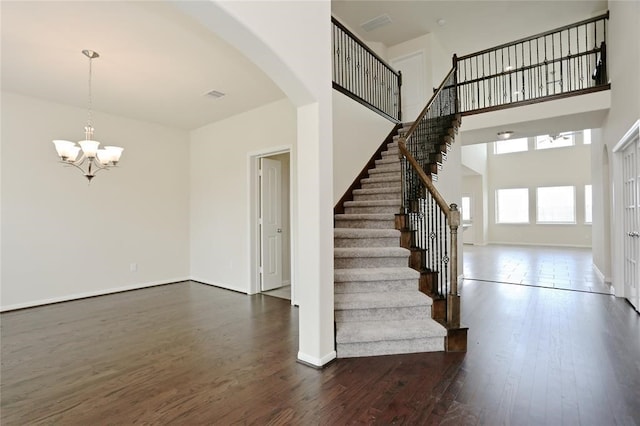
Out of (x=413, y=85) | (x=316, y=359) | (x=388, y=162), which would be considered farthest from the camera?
(x=413, y=85)

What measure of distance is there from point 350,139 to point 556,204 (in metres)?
9.75

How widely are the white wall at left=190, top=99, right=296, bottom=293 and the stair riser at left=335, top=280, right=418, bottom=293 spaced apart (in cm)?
226

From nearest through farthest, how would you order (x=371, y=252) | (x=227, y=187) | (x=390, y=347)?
(x=390, y=347) < (x=371, y=252) < (x=227, y=187)

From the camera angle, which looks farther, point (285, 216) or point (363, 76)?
point (285, 216)

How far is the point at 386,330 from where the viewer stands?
2.85 m

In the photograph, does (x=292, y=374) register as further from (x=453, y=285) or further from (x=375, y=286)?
(x=453, y=285)

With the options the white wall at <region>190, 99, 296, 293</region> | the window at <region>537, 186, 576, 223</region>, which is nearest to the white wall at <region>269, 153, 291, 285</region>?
the white wall at <region>190, 99, 296, 293</region>

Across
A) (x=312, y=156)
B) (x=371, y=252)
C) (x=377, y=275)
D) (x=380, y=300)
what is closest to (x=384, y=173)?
(x=371, y=252)

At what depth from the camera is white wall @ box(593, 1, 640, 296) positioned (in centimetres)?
344

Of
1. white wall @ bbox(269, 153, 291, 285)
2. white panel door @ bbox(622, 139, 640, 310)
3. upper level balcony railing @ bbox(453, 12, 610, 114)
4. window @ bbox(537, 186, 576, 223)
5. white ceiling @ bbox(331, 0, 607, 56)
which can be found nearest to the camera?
white panel door @ bbox(622, 139, 640, 310)

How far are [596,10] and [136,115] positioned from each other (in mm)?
8379

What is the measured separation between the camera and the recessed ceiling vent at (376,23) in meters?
5.89

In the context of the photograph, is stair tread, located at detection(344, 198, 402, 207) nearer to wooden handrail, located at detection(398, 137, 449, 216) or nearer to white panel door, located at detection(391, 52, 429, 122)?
wooden handrail, located at detection(398, 137, 449, 216)

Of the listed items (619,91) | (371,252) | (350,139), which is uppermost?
(619,91)
